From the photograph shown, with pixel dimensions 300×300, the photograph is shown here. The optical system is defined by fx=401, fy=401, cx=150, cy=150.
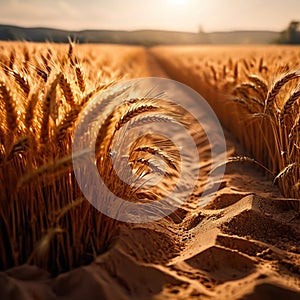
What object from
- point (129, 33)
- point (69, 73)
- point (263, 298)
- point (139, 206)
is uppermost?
point (129, 33)

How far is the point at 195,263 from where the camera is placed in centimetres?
203

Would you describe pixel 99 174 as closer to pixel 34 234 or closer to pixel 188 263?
pixel 34 234

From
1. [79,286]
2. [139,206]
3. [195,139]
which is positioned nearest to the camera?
[79,286]

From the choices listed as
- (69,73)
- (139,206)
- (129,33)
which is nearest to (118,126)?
(69,73)

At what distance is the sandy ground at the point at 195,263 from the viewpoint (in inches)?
68.2

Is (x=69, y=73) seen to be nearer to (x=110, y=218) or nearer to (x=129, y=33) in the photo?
(x=110, y=218)

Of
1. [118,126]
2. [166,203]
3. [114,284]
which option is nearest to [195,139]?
[166,203]

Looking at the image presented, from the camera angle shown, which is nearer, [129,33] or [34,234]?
[34,234]

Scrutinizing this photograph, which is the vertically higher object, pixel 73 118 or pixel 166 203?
pixel 73 118

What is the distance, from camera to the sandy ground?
5.68ft

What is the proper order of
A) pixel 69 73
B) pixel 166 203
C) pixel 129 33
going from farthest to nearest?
1. pixel 129 33
2. pixel 166 203
3. pixel 69 73

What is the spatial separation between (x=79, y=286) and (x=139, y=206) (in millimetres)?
793

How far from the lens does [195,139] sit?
5.14 meters

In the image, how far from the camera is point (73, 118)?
1.80 meters
